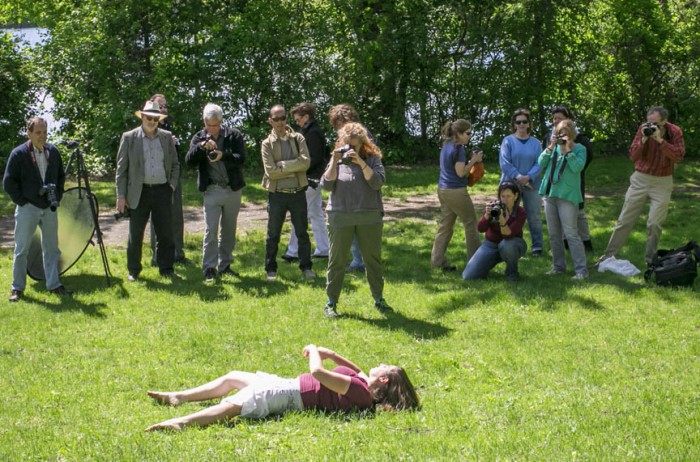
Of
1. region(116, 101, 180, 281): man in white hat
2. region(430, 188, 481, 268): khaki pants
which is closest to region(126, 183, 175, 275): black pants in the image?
region(116, 101, 180, 281): man in white hat

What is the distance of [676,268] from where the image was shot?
9.70 meters

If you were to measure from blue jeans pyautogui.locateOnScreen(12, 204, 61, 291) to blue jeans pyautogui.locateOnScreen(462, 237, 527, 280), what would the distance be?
4617 millimetres

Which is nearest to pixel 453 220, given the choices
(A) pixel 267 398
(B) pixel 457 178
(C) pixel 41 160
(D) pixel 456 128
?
(B) pixel 457 178

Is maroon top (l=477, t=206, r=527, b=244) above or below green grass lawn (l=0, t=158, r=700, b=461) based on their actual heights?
above

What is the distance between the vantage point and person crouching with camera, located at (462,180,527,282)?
404 inches

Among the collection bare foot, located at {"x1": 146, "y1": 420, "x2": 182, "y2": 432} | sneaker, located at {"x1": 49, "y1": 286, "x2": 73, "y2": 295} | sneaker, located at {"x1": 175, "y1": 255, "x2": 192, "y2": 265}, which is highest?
sneaker, located at {"x1": 175, "y1": 255, "x2": 192, "y2": 265}

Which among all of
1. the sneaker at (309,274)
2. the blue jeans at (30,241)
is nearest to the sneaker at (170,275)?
the blue jeans at (30,241)

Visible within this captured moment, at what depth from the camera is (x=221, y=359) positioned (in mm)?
7789

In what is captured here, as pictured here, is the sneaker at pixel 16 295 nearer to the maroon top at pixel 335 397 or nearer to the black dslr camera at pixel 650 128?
the maroon top at pixel 335 397

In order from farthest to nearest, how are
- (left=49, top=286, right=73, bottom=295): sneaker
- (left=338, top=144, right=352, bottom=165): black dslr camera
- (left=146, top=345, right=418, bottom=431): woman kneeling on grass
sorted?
(left=49, top=286, right=73, bottom=295): sneaker
(left=338, top=144, right=352, bottom=165): black dslr camera
(left=146, top=345, right=418, bottom=431): woman kneeling on grass

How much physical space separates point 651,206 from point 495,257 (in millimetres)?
1906

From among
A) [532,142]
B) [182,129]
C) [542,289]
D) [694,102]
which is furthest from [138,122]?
[694,102]

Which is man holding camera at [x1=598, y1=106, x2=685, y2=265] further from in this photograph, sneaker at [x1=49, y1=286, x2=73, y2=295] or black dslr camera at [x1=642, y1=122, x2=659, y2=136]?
sneaker at [x1=49, y1=286, x2=73, y2=295]

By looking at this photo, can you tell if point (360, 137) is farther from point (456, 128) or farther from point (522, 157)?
point (522, 157)
